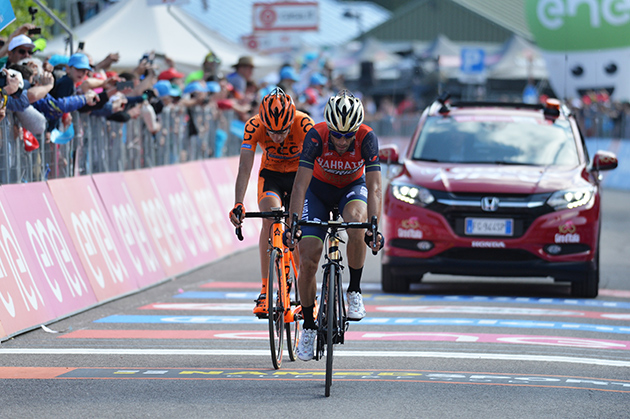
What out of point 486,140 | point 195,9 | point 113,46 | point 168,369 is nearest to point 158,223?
point 486,140

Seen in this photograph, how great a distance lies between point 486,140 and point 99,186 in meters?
4.20

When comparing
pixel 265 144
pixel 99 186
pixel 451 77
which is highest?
pixel 265 144

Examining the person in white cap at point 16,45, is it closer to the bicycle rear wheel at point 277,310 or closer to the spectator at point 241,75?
the bicycle rear wheel at point 277,310

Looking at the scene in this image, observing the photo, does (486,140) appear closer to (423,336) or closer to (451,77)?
(423,336)

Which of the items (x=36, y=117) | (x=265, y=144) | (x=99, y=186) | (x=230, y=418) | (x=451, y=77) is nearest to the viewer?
(x=230, y=418)

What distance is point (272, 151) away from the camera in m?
8.80

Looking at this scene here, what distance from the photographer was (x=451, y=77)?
179ft

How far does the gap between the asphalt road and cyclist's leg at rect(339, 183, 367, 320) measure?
17.7 inches

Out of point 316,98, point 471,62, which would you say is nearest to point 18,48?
point 316,98

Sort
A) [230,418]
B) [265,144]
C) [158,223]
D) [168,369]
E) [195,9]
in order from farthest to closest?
[195,9]
[158,223]
[265,144]
[168,369]
[230,418]

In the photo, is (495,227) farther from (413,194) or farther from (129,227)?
(129,227)

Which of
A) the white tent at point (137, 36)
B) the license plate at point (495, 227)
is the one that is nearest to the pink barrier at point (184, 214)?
the license plate at point (495, 227)

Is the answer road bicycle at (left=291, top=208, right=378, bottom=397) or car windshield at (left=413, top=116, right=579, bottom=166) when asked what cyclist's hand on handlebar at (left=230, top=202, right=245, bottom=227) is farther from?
car windshield at (left=413, top=116, right=579, bottom=166)

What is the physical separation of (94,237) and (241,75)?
817 centimetres
